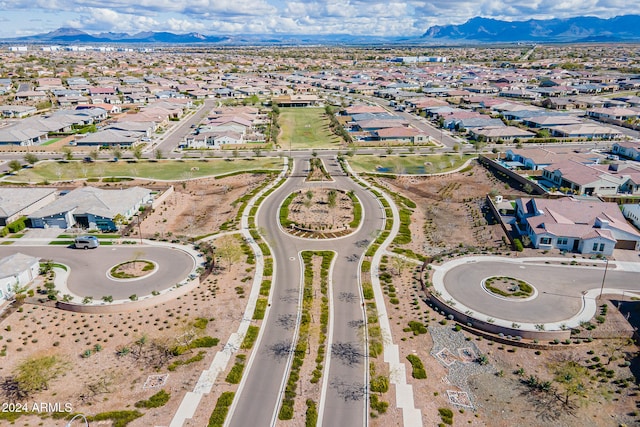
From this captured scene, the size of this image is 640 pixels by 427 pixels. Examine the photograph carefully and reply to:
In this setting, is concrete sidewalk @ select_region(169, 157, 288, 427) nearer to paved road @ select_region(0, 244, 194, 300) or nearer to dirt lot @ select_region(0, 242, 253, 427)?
dirt lot @ select_region(0, 242, 253, 427)

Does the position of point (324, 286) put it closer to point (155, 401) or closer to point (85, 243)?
point (155, 401)

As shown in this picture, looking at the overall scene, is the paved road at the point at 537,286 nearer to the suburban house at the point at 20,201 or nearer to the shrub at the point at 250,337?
the shrub at the point at 250,337

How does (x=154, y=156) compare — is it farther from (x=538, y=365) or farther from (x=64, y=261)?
(x=538, y=365)

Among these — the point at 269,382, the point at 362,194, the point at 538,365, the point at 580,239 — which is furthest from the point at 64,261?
the point at 580,239

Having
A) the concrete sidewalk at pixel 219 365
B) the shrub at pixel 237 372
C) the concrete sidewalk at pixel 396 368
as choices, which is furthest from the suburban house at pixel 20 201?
the concrete sidewalk at pixel 396 368

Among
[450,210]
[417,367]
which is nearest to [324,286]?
[417,367]

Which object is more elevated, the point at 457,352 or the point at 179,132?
the point at 179,132

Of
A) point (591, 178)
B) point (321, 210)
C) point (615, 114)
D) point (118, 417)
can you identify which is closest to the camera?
point (118, 417)
